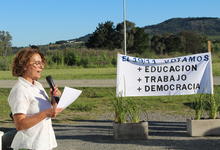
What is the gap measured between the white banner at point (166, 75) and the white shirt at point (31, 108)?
5.83m

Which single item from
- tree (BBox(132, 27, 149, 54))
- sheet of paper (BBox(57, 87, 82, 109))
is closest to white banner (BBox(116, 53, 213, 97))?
sheet of paper (BBox(57, 87, 82, 109))

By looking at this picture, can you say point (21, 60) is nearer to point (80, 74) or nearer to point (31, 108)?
point (31, 108)

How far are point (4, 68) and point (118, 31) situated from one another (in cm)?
2813

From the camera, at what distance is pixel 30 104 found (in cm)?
342

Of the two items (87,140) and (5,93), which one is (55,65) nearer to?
(5,93)

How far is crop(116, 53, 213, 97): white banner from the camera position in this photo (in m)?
9.33

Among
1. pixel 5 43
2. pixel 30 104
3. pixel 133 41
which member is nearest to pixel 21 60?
pixel 30 104

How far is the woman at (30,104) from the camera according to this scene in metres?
3.35

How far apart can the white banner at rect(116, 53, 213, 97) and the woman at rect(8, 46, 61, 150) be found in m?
5.84

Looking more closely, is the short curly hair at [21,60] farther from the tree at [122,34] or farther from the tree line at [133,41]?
the tree at [122,34]

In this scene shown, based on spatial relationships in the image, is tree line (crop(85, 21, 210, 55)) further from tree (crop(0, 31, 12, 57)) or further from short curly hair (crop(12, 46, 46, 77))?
short curly hair (crop(12, 46, 46, 77))

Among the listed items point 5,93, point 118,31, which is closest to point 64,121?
point 5,93

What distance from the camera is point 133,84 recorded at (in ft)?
30.7

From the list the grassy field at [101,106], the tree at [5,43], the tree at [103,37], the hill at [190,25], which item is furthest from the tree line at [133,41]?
the hill at [190,25]
